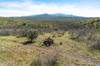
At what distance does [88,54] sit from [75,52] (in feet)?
5.86

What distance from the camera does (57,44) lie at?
1455 inches

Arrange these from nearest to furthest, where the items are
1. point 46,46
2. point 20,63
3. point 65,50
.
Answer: point 20,63 → point 65,50 → point 46,46

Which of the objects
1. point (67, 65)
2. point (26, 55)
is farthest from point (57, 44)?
point (67, 65)

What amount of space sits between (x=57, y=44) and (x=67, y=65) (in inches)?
544

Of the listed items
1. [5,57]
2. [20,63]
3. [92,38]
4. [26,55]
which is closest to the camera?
[20,63]

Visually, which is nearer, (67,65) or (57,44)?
(67,65)

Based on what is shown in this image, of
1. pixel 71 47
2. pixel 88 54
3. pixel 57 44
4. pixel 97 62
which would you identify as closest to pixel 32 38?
pixel 57 44

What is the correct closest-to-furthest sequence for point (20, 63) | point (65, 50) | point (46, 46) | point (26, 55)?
point (20, 63) → point (26, 55) → point (65, 50) → point (46, 46)

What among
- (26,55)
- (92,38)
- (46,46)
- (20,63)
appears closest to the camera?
(20,63)

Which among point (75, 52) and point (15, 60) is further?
point (75, 52)

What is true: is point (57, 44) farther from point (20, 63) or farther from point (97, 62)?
point (20, 63)

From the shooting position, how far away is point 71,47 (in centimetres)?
3444

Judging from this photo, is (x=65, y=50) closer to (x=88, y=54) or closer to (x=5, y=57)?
(x=88, y=54)

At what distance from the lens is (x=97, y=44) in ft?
111
